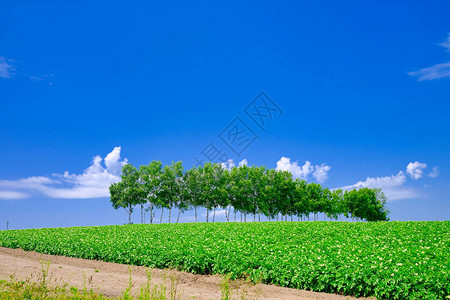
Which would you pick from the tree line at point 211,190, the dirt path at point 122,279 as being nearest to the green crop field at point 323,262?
the dirt path at point 122,279

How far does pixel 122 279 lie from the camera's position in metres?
13.0

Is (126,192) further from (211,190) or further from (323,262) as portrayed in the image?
(323,262)

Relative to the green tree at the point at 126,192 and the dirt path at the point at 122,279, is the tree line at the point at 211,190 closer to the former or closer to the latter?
the green tree at the point at 126,192

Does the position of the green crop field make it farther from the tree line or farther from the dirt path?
the tree line

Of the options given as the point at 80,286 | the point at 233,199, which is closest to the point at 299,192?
the point at 233,199

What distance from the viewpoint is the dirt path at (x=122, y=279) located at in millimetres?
10258

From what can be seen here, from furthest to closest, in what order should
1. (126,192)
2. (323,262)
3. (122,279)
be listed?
(126,192), (122,279), (323,262)

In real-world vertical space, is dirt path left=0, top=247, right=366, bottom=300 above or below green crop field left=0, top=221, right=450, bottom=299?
below

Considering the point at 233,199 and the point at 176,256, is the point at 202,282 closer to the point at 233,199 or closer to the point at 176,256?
the point at 176,256

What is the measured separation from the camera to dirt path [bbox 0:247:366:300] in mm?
10258

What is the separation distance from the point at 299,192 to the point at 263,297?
49427mm

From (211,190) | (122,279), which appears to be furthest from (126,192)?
(122,279)

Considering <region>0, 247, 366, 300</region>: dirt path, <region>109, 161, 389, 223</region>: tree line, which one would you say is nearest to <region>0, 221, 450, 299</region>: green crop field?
<region>0, 247, 366, 300</region>: dirt path

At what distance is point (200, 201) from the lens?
53844mm
